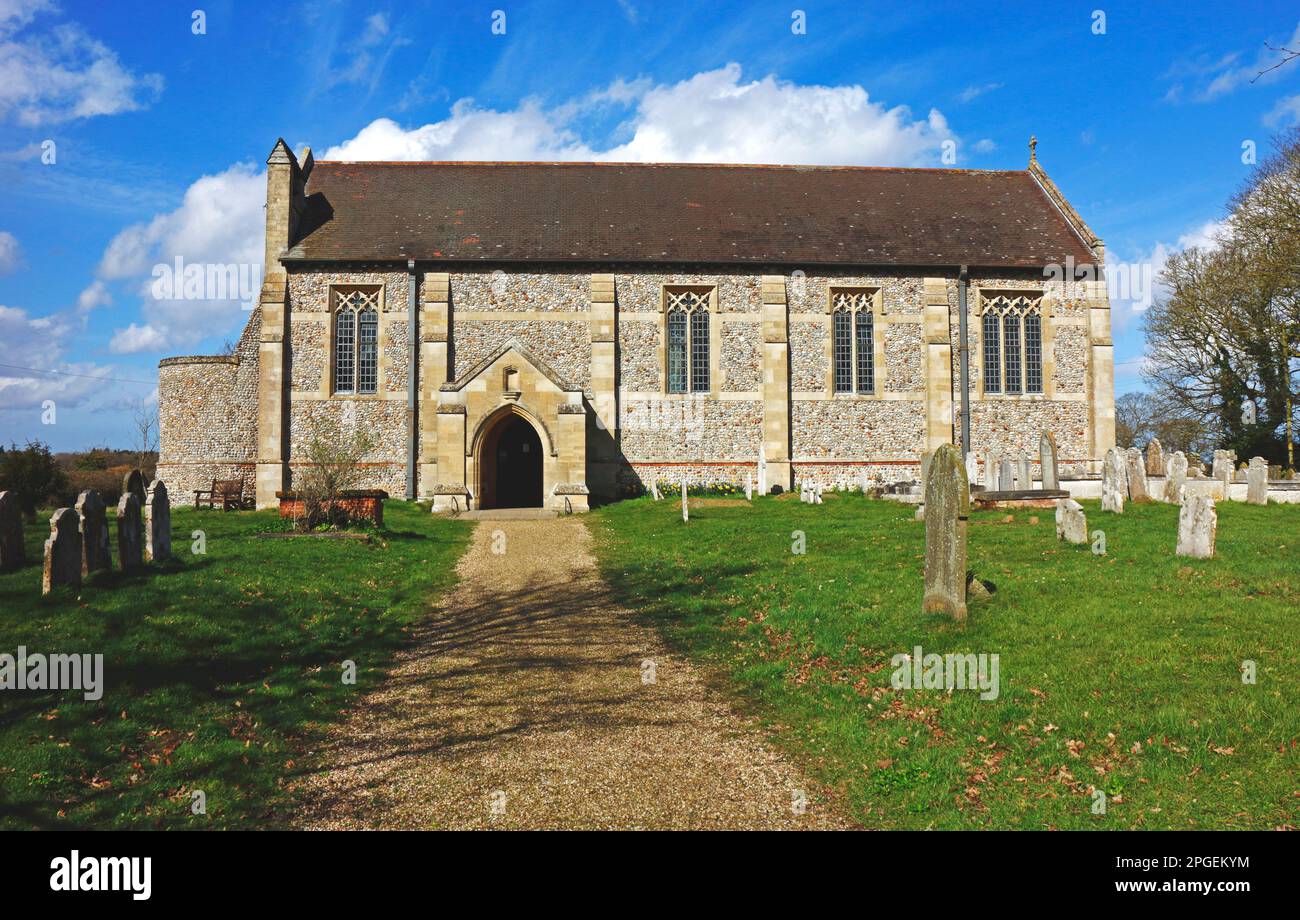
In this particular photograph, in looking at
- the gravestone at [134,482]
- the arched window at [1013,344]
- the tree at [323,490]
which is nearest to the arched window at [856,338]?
the arched window at [1013,344]

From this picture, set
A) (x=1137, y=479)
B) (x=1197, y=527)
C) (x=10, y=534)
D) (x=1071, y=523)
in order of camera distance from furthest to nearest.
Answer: (x=1137, y=479) < (x=1071, y=523) < (x=1197, y=527) < (x=10, y=534)

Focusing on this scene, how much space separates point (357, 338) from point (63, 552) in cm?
1806

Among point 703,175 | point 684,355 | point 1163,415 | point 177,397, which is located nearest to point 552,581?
point 684,355

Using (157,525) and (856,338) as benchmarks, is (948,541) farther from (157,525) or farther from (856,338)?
(856,338)

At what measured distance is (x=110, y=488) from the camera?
24953mm

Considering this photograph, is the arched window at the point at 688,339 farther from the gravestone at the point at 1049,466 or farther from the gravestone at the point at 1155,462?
the gravestone at the point at 1155,462

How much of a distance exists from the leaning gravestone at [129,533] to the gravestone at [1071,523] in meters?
14.1

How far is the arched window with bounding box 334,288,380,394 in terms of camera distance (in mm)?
26594

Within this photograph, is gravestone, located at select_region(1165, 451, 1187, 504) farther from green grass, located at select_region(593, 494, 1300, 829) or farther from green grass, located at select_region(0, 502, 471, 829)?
green grass, located at select_region(0, 502, 471, 829)

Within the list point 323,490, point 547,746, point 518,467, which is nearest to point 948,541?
point 547,746

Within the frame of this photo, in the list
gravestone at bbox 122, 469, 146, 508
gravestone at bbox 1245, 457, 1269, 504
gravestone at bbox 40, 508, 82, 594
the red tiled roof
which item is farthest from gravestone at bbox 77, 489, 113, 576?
gravestone at bbox 1245, 457, 1269, 504

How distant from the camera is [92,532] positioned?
1043 cm

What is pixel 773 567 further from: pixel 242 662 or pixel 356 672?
pixel 242 662
